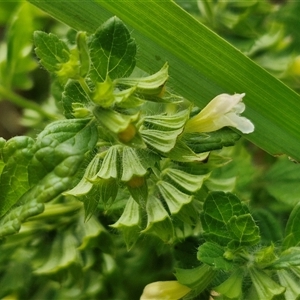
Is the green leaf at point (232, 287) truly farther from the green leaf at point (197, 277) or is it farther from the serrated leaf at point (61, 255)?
the serrated leaf at point (61, 255)

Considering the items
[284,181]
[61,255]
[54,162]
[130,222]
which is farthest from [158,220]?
[284,181]

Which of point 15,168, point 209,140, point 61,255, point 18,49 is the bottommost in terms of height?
point 61,255

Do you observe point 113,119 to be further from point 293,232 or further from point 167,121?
point 293,232

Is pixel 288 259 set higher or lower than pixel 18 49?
higher

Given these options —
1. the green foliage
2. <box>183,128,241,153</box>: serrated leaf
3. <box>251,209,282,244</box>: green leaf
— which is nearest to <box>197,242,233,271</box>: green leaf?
the green foliage

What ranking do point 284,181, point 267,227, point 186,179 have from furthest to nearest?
point 284,181, point 267,227, point 186,179
